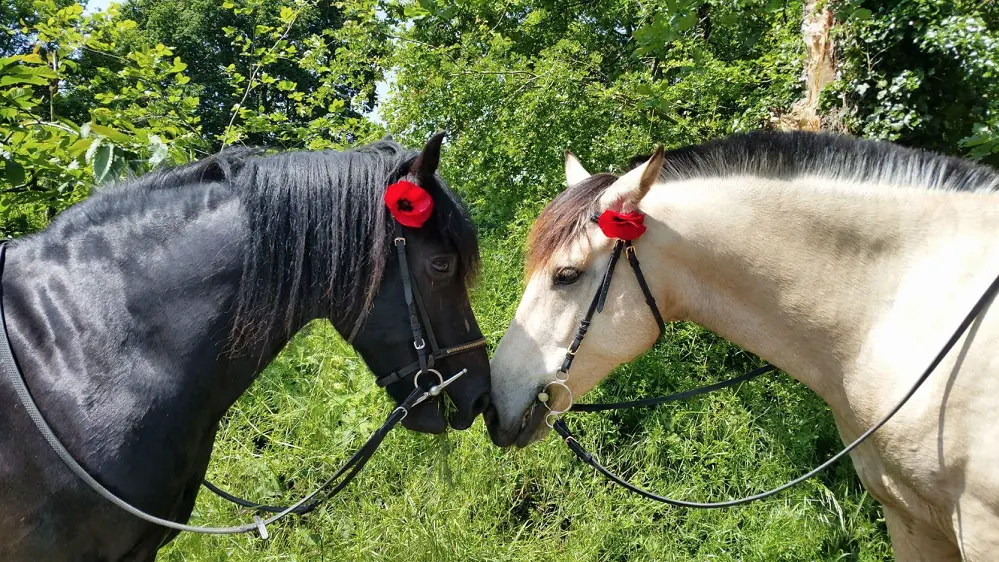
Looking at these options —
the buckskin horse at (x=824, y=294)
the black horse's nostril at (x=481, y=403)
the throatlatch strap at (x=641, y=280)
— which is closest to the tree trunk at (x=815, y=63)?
the buckskin horse at (x=824, y=294)

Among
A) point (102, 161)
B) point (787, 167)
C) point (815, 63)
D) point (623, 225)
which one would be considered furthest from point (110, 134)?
→ point (815, 63)

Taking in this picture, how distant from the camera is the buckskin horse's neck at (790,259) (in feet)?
7.06

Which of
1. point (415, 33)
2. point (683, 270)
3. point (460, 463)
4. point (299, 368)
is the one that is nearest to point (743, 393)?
point (460, 463)

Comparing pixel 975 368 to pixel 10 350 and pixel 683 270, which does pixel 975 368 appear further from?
pixel 10 350

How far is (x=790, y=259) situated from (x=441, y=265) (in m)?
1.18

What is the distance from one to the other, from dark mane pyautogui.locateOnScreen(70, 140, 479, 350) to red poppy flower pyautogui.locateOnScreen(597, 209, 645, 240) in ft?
1.66

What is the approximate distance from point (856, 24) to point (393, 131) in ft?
14.6

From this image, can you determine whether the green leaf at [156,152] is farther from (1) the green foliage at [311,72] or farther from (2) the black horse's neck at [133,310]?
(1) the green foliage at [311,72]

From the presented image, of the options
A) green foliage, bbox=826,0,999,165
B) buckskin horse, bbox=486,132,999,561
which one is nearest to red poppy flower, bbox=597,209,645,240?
buckskin horse, bbox=486,132,999,561

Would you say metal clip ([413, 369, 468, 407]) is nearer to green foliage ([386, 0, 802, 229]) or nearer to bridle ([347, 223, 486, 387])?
bridle ([347, 223, 486, 387])

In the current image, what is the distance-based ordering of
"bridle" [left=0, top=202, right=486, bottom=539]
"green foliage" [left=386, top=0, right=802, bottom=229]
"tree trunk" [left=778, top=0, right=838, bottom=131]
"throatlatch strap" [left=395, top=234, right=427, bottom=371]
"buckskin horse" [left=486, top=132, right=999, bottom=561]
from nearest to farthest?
"bridle" [left=0, top=202, right=486, bottom=539] → "buckskin horse" [left=486, top=132, right=999, bottom=561] → "throatlatch strap" [left=395, top=234, right=427, bottom=371] → "tree trunk" [left=778, top=0, right=838, bottom=131] → "green foliage" [left=386, top=0, right=802, bottom=229]

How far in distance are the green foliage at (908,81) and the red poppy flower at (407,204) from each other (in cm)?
345

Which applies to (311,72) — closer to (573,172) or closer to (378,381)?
(573,172)

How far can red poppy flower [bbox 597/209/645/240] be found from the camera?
88.7 inches
